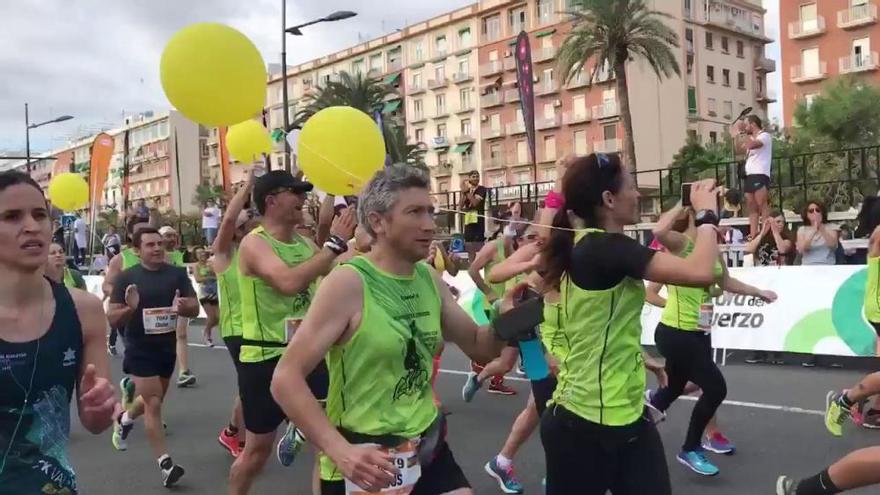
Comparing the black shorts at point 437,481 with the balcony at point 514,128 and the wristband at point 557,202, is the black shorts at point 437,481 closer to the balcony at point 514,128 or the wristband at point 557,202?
the wristband at point 557,202

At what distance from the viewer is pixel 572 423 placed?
3490 mm

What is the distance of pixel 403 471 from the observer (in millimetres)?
2812

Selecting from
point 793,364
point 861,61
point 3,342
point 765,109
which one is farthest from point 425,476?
point 765,109

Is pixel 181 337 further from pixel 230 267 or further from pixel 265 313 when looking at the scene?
pixel 265 313

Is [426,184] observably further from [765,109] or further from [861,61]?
[765,109]

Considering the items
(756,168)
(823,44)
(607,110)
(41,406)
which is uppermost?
(823,44)

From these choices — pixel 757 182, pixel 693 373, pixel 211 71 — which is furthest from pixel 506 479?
pixel 757 182

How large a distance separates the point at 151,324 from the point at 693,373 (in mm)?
4071

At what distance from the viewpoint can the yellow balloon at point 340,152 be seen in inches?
193

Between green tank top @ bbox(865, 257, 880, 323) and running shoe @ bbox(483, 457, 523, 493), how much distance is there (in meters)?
3.47

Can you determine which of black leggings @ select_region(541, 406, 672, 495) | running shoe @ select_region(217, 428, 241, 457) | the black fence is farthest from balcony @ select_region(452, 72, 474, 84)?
black leggings @ select_region(541, 406, 672, 495)

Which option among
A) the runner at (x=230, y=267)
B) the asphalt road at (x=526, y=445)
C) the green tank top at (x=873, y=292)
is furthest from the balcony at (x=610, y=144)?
the runner at (x=230, y=267)

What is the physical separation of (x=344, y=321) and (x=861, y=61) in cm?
6241

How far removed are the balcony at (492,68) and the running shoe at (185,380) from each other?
205 feet
